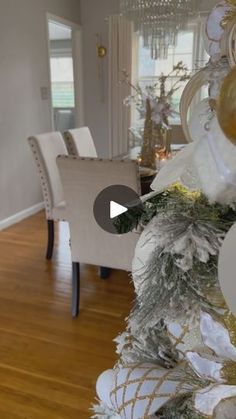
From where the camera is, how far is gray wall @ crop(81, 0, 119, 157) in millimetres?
4570

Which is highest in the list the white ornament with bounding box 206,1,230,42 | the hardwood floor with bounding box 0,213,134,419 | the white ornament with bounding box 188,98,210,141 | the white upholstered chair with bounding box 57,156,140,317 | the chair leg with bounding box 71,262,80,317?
the white ornament with bounding box 206,1,230,42

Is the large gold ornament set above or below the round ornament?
above

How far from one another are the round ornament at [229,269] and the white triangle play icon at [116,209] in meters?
0.19

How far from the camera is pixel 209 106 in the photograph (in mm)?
474

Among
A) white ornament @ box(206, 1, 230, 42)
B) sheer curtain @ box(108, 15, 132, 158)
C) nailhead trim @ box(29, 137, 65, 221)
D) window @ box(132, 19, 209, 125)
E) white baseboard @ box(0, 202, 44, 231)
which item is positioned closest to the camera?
white ornament @ box(206, 1, 230, 42)

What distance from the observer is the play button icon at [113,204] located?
51cm

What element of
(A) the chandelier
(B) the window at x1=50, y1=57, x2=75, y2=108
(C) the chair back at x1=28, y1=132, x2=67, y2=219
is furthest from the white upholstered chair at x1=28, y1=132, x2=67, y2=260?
(B) the window at x1=50, y1=57, x2=75, y2=108

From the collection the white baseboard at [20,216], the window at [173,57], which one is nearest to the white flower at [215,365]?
the white baseboard at [20,216]

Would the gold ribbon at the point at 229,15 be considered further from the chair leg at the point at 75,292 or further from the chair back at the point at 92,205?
the chair leg at the point at 75,292

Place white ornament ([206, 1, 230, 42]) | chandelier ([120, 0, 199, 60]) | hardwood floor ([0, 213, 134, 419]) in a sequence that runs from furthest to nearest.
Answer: chandelier ([120, 0, 199, 60]) → hardwood floor ([0, 213, 134, 419]) → white ornament ([206, 1, 230, 42])

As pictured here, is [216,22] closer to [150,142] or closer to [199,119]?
[199,119]

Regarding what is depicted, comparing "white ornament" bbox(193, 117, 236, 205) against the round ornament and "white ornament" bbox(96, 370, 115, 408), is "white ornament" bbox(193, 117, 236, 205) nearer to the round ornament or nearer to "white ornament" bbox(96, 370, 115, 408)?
the round ornament

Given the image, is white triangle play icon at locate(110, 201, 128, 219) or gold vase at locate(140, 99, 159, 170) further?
gold vase at locate(140, 99, 159, 170)

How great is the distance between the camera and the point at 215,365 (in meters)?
0.43
